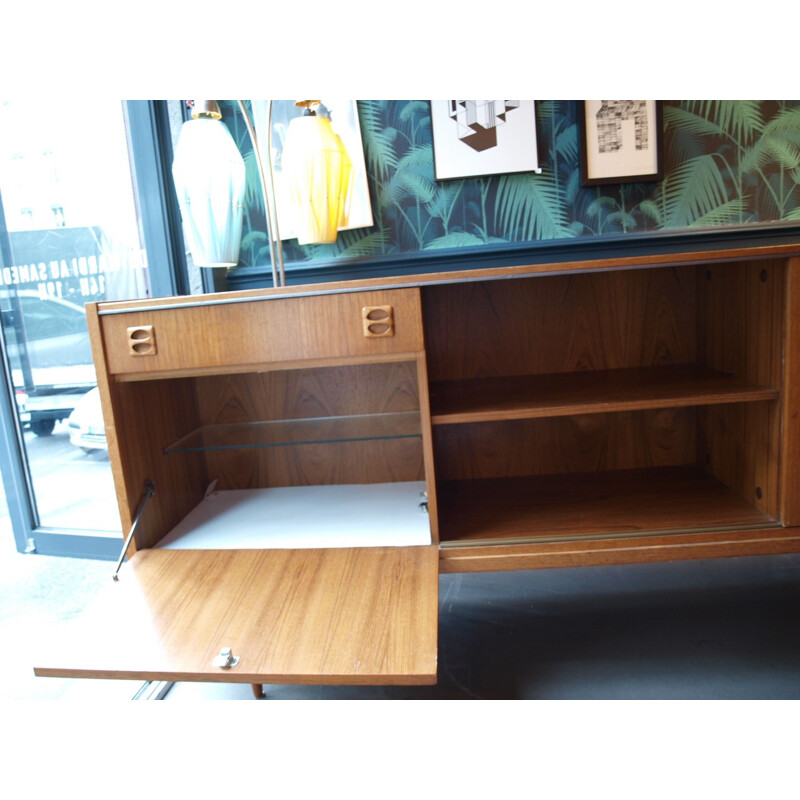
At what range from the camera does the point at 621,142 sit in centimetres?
164

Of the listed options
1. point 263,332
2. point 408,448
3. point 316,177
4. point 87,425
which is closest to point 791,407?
point 408,448

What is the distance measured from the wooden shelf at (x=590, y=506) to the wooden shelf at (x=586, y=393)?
232mm

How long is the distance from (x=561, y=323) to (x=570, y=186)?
36cm

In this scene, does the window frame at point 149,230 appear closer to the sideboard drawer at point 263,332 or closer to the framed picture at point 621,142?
the sideboard drawer at point 263,332

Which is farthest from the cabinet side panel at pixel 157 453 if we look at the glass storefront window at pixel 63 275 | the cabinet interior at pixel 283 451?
the glass storefront window at pixel 63 275

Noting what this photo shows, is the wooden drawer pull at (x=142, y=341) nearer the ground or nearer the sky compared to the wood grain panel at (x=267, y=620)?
nearer the sky

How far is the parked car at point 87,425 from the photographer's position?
209 centimetres

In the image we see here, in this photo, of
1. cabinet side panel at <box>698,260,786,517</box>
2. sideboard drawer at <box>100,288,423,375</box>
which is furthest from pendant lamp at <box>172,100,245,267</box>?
cabinet side panel at <box>698,260,786,517</box>

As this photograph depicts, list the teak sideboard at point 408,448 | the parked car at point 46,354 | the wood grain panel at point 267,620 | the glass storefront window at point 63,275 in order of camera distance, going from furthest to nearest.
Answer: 1. the parked car at point 46,354
2. the glass storefront window at point 63,275
3. the teak sideboard at point 408,448
4. the wood grain panel at point 267,620

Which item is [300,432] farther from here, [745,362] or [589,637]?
[745,362]

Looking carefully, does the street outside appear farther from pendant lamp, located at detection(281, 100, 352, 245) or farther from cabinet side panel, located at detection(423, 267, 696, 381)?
cabinet side panel, located at detection(423, 267, 696, 381)

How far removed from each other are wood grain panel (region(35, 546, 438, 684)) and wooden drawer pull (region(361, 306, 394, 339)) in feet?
1.43

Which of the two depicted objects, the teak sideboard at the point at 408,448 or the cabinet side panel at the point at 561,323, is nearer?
the teak sideboard at the point at 408,448
